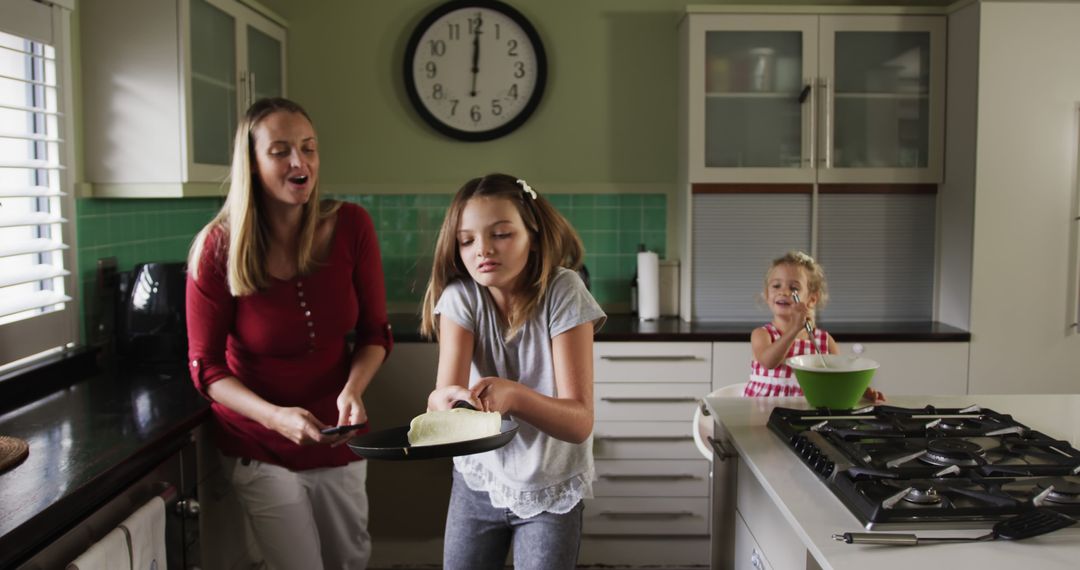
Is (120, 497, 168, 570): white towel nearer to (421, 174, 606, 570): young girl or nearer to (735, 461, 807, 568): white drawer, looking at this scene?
(421, 174, 606, 570): young girl

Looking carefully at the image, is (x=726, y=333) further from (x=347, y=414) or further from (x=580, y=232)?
(x=347, y=414)

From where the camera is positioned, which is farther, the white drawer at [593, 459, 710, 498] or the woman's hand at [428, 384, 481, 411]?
the white drawer at [593, 459, 710, 498]

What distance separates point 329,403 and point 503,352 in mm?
700

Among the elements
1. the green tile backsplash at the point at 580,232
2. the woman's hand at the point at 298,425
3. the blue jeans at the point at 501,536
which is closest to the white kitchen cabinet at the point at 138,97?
the woman's hand at the point at 298,425

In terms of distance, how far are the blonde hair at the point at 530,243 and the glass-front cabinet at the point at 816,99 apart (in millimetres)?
1792

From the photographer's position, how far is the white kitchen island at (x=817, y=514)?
3.79 ft

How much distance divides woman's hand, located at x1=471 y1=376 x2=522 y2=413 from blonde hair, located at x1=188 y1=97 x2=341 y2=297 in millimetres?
821

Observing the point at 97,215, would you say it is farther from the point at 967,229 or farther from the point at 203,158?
the point at 967,229

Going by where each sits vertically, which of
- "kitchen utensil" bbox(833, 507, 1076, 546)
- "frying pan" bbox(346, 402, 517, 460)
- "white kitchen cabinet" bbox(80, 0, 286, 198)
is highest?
"white kitchen cabinet" bbox(80, 0, 286, 198)

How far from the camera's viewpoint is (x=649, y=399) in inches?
130

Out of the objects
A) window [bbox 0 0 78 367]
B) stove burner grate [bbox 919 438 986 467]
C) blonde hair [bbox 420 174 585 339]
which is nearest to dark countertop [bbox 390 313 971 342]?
window [bbox 0 0 78 367]

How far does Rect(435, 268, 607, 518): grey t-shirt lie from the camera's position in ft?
5.67

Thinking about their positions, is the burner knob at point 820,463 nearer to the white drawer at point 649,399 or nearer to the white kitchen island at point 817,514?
the white kitchen island at point 817,514

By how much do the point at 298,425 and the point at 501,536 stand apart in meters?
0.52
